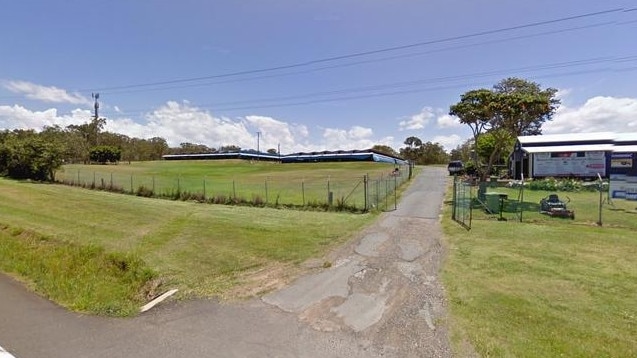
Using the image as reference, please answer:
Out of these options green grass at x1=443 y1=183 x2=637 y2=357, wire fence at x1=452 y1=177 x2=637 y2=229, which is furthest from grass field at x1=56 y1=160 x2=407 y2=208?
green grass at x1=443 y1=183 x2=637 y2=357

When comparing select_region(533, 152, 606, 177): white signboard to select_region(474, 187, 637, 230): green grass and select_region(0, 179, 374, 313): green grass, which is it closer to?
select_region(474, 187, 637, 230): green grass

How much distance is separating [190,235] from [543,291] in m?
10.1

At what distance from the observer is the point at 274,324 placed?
5898 millimetres

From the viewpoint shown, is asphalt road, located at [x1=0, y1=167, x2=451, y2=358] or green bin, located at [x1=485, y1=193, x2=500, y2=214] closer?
asphalt road, located at [x1=0, y1=167, x2=451, y2=358]

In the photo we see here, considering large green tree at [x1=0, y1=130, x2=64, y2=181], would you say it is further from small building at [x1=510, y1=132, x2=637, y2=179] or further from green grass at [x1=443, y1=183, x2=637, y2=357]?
small building at [x1=510, y1=132, x2=637, y2=179]

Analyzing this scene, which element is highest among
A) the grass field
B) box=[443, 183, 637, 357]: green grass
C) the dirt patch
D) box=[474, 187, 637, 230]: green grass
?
the grass field

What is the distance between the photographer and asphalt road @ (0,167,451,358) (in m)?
5.07

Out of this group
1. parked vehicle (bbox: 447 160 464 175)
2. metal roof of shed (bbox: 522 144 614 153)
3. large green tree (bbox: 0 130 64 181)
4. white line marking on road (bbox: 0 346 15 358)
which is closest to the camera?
white line marking on road (bbox: 0 346 15 358)

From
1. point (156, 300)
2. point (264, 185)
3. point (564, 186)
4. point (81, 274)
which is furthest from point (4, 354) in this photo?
point (564, 186)

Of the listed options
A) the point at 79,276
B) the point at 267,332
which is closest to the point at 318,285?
the point at 267,332

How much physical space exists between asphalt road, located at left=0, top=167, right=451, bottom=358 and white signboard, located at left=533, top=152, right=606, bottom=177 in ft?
111

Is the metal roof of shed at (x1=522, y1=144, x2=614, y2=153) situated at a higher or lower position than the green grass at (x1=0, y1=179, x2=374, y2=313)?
higher

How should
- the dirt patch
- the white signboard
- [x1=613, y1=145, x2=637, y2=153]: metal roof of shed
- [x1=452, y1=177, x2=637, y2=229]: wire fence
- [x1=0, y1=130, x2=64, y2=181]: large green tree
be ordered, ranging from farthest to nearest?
1. the white signboard
2. [x1=0, y1=130, x2=64, y2=181]: large green tree
3. [x1=613, y1=145, x2=637, y2=153]: metal roof of shed
4. [x1=452, y1=177, x2=637, y2=229]: wire fence
5. the dirt patch

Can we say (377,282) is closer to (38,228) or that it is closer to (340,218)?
(340,218)
